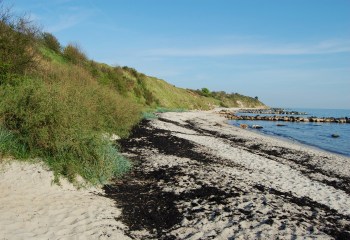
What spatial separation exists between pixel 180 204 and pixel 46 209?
11.8 ft

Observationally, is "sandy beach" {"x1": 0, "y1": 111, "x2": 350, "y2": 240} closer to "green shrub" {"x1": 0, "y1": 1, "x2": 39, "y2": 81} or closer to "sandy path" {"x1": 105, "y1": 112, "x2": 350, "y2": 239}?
"sandy path" {"x1": 105, "y1": 112, "x2": 350, "y2": 239}

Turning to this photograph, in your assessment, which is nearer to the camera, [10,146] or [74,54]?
[10,146]

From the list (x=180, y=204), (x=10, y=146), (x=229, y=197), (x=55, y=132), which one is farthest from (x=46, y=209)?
(x=229, y=197)

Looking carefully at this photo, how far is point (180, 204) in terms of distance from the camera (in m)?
9.20

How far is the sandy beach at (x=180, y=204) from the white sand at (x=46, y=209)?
2cm

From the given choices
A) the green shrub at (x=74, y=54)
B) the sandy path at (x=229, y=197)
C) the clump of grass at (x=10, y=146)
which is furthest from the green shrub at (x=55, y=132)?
the green shrub at (x=74, y=54)

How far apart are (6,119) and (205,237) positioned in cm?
797

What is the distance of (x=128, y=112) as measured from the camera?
907 inches

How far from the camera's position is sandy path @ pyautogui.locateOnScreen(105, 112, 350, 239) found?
7.56 meters

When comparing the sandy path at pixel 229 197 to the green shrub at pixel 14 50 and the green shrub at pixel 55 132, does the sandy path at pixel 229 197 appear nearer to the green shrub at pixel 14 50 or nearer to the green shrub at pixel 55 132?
the green shrub at pixel 55 132

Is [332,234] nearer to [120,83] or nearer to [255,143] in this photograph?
[255,143]

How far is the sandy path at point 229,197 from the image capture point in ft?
24.8

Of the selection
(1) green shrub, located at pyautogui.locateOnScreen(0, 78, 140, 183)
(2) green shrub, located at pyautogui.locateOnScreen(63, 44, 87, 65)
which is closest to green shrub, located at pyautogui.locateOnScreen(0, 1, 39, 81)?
(1) green shrub, located at pyautogui.locateOnScreen(0, 78, 140, 183)

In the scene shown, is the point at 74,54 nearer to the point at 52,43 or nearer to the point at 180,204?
the point at 52,43
